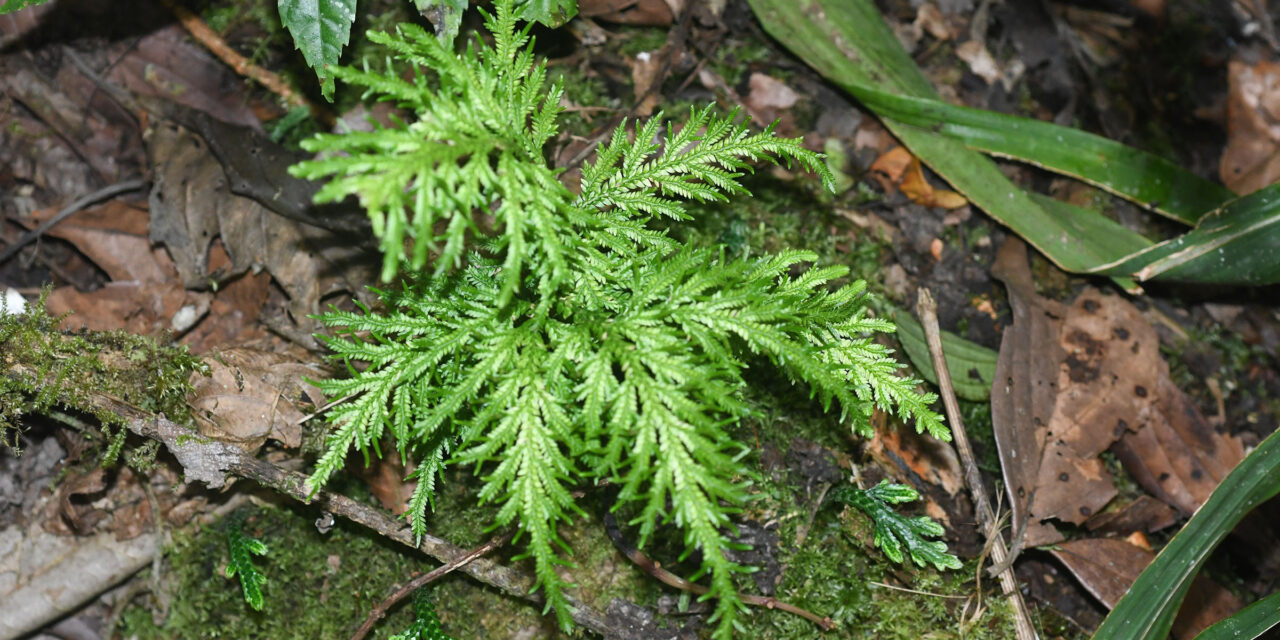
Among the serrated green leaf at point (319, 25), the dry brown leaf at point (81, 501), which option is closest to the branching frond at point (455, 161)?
the serrated green leaf at point (319, 25)

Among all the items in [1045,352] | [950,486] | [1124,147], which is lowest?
[950,486]

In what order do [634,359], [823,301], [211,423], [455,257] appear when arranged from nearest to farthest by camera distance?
[455,257] → [634,359] → [823,301] → [211,423]

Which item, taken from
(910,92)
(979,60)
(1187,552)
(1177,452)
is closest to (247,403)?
(910,92)

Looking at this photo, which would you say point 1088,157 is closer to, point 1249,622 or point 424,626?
point 1249,622

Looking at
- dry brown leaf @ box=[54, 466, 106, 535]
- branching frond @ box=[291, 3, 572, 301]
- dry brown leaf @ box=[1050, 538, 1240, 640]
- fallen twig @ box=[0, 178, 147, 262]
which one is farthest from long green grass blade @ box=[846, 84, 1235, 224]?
dry brown leaf @ box=[54, 466, 106, 535]

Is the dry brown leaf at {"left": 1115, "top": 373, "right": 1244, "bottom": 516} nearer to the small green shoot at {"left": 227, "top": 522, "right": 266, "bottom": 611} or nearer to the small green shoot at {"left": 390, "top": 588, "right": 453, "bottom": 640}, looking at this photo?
the small green shoot at {"left": 390, "top": 588, "right": 453, "bottom": 640}

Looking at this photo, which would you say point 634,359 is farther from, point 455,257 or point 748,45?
point 748,45

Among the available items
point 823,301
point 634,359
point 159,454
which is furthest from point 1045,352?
point 159,454
